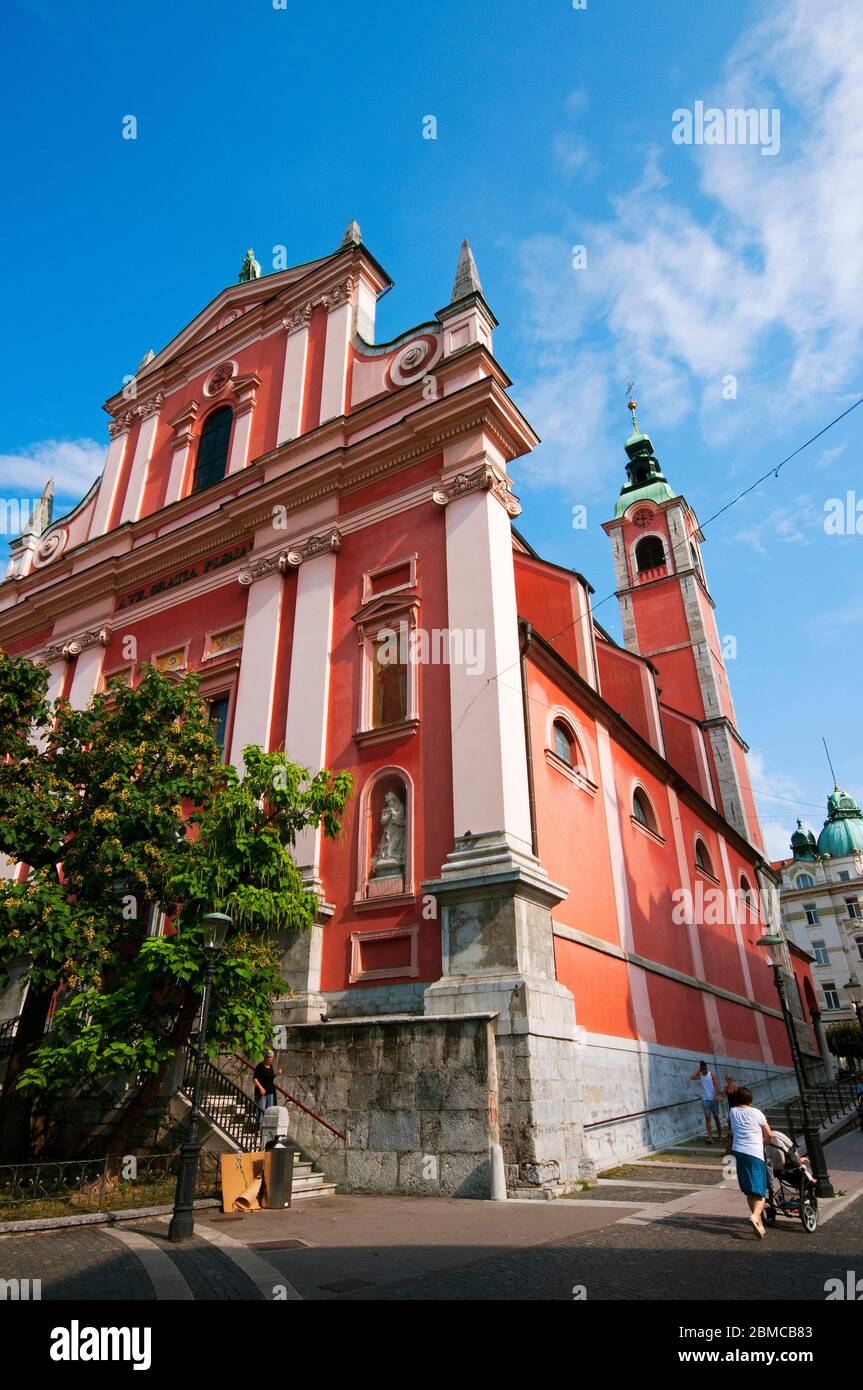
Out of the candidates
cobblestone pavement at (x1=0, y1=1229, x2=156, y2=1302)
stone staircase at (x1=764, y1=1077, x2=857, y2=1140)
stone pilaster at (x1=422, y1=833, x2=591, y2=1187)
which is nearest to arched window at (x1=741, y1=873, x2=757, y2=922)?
stone staircase at (x1=764, y1=1077, x2=857, y2=1140)

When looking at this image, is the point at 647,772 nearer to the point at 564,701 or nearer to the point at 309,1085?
the point at 564,701

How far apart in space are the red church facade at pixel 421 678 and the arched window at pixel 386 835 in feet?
0.16

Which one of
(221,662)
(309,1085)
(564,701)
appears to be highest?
(221,662)

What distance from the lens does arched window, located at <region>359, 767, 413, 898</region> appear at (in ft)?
39.4

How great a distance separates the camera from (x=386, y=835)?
40.8 ft

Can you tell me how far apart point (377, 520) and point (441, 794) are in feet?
19.2

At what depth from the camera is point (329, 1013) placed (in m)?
11.6

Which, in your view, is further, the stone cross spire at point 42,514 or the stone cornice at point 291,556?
the stone cross spire at point 42,514

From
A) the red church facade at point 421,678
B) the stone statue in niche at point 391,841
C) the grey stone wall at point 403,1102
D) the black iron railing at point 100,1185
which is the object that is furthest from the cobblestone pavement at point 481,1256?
the stone statue in niche at point 391,841

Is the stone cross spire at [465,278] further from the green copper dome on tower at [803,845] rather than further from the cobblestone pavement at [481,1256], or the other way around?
the green copper dome on tower at [803,845]

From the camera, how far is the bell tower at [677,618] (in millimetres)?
32312

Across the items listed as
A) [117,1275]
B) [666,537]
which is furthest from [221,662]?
[666,537]

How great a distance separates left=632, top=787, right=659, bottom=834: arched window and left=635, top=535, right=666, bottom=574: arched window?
23.1 m

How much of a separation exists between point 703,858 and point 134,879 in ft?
54.0
